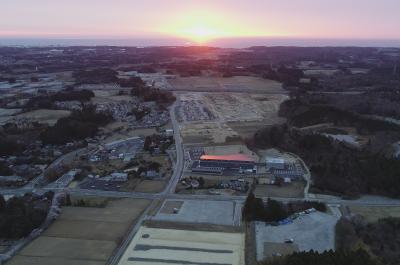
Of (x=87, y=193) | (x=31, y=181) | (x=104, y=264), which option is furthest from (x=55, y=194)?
(x=104, y=264)

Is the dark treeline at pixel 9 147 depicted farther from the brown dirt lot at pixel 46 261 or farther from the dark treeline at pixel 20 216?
the brown dirt lot at pixel 46 261

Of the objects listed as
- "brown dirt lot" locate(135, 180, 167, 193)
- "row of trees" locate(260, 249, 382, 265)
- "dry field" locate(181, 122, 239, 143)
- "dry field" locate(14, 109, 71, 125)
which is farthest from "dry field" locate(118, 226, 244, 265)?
"dry field" locate(14, 109, 71, 125)

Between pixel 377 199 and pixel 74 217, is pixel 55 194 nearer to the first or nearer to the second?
pixel 74 217

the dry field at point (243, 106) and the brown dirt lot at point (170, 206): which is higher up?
the dry field at point (243, 106)

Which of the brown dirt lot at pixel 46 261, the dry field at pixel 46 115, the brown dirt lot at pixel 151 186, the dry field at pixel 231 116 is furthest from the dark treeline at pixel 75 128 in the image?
A: the brown dirt lot at pixel 46 261

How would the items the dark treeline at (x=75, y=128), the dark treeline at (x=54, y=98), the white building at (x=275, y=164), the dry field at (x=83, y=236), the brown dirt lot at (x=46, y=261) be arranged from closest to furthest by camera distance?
the brown dirt lot at (x=46, y=261) → the dry field at (x=83, y=236) → the white building at (x=275, y=164) → the dark treeline at (x=75, y=128) → the dark treeline at (x=54, y=98)
